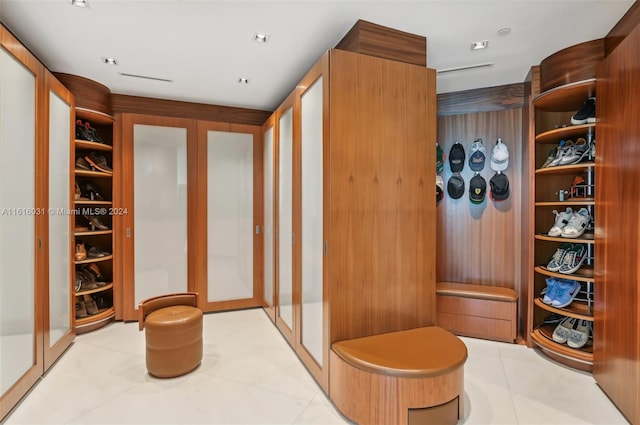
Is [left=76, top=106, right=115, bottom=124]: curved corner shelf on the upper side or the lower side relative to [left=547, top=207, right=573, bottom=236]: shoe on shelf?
upper

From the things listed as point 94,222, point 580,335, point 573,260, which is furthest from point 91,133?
point 580,335

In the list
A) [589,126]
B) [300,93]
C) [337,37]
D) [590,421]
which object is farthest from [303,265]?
[589,126]

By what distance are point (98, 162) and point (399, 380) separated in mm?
3923

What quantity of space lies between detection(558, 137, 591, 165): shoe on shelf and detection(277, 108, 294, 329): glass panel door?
2495mm

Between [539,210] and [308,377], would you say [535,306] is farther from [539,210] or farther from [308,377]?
[308,377]

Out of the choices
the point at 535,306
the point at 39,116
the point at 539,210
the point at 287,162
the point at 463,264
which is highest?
the point at 39,116

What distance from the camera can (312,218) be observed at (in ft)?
8.67

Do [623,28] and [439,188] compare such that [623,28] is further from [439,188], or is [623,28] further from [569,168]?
[439,188]

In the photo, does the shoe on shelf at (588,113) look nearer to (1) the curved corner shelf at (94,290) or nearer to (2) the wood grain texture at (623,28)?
(2) the wood grain texture at (623,28)

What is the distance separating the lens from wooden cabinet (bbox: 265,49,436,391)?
7.33ft

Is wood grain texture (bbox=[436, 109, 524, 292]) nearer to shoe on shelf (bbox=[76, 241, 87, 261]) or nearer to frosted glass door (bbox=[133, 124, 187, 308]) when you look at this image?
frosted glass door (bbox=[133, 124, 187, 308])

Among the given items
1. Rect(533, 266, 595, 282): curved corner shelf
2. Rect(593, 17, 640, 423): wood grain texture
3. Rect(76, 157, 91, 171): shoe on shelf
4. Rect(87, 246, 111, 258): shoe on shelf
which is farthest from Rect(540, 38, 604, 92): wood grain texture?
Rect(87, 246, 111, 258): shoe on shelf

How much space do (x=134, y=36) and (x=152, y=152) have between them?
62.7 inches

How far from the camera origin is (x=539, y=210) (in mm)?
3293
